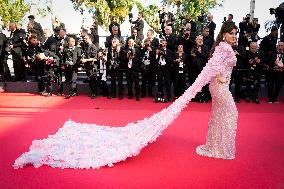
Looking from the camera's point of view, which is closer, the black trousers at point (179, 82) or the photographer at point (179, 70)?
the photographer at point (179, 70)

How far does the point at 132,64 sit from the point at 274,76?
3962 mm

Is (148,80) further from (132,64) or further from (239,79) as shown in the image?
(239,79)

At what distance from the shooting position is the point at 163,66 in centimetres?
988

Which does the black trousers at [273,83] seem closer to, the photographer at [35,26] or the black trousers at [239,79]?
the black trousers at [239,79]

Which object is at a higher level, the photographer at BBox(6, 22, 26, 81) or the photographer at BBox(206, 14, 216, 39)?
the photographer at BBox(206, 14, 216, 39)

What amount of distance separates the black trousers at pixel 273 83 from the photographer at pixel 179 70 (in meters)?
2.33

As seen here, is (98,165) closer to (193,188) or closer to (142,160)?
(142,160)

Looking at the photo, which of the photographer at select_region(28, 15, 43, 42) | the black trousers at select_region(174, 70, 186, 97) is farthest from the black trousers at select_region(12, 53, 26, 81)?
the black trousers at select_region(174, 70, 186, 97)

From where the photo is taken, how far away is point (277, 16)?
11648 millimetres

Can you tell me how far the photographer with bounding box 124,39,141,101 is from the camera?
10008mm

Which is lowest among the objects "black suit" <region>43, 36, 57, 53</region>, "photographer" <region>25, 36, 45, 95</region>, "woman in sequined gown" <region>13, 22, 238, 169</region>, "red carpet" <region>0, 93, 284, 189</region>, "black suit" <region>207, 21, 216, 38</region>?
"red carpet" <region>0, 93, 284, 189</region>

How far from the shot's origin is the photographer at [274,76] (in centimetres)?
985

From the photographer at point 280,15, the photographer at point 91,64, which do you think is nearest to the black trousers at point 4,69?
the photographer at point 91,64

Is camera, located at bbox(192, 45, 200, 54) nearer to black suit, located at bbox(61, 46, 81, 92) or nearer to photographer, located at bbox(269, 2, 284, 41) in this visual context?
black suit, located at bbox(61, 46, 81, 92)
